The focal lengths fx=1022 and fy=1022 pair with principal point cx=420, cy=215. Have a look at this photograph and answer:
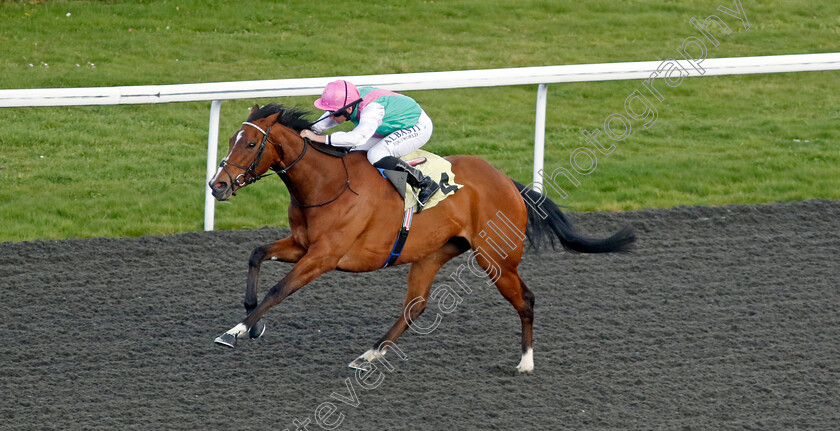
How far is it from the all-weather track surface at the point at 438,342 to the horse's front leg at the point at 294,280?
346 millimetres

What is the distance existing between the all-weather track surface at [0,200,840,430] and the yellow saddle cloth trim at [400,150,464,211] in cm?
75

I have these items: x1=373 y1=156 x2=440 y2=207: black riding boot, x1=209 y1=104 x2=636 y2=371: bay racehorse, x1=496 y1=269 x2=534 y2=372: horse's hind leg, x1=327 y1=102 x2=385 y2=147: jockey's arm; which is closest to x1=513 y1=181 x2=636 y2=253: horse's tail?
x1=209 y1=104 x2=636 y2=371: bay racehorse

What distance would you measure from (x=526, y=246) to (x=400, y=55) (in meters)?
5.78

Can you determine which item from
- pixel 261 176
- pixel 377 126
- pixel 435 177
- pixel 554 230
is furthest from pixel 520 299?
pixel 261 176

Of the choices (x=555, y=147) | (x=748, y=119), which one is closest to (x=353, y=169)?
(x=555, y=147)

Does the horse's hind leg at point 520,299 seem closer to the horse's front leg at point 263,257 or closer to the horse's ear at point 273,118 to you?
the horse's front leg at point 263,257

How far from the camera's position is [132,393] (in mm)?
Answer: 4227

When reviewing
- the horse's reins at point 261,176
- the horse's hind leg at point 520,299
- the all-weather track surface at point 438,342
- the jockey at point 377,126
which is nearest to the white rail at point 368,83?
the all-weather track surface at point 438,342

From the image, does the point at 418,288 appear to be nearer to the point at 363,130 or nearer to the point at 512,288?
the point at 512,288

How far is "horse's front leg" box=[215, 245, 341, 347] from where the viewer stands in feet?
13.3

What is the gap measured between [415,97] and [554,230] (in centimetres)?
587

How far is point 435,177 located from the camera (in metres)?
4.59

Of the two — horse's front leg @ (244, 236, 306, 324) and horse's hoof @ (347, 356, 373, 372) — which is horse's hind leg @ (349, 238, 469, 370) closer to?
horse's hoof @ (347, 356, 373, 372)

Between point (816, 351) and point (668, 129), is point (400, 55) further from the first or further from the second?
point (816, 351)
